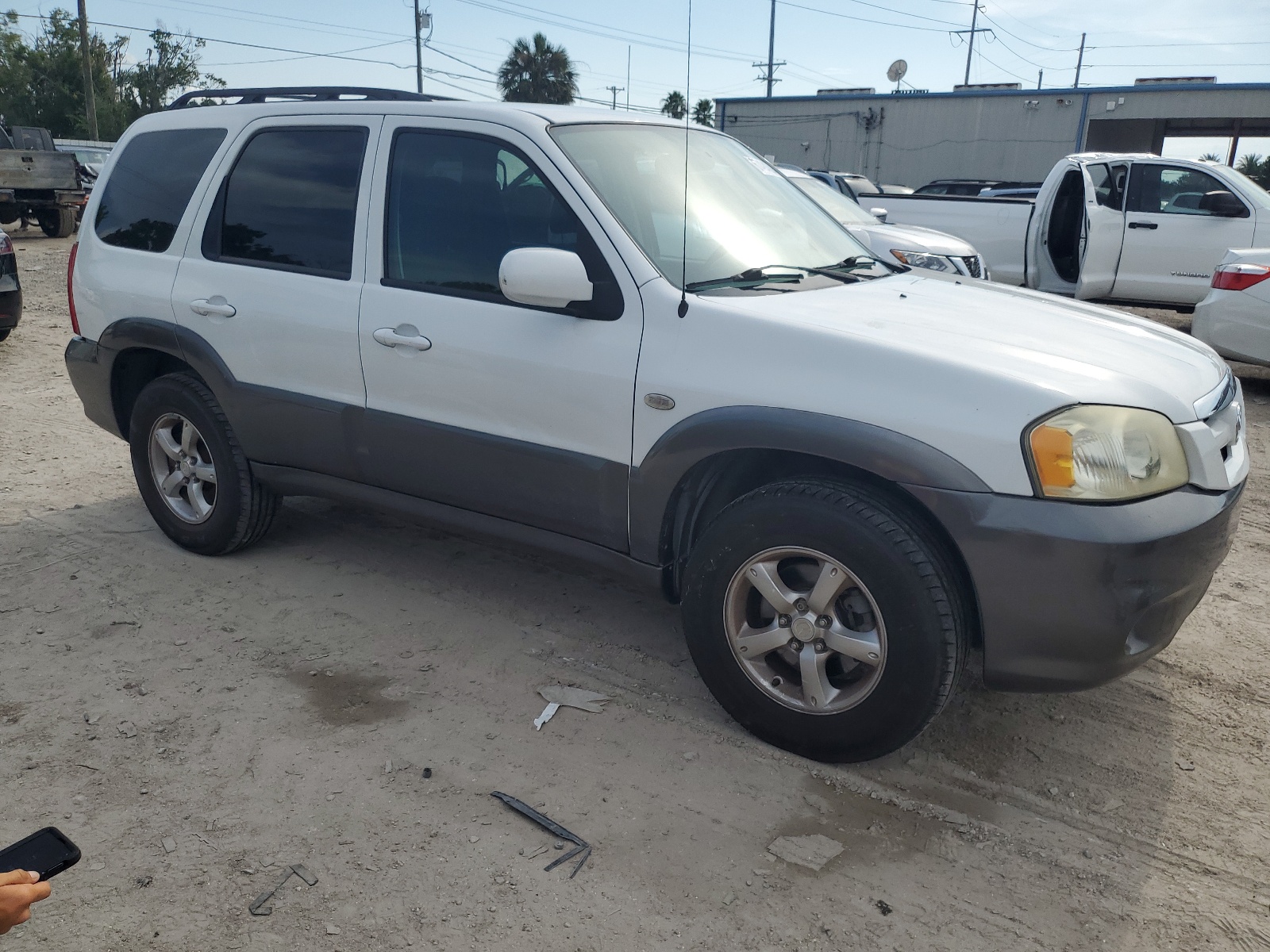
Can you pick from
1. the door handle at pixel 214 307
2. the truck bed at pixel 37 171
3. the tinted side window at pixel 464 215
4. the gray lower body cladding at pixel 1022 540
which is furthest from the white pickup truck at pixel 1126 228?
the truck bed at pixel 37 171

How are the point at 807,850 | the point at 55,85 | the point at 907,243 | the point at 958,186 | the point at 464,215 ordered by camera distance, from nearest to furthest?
1. the point at 807,850
2. the point at 464,215
3. the point at 907,243
4. the point at 958,186
5. the point at 55,85

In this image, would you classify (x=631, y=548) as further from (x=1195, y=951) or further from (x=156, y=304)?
(x=156, y=304)

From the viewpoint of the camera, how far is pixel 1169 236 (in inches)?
404

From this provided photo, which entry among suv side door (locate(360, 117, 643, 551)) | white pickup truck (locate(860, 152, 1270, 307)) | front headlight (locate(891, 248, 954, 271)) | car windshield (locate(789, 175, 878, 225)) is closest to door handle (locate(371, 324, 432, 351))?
suv side door (locate(360, 117, 643, 551))

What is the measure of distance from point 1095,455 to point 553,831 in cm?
171

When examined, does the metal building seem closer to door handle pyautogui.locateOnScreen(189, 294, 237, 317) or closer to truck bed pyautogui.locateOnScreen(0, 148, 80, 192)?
truck bed pyautogui.locateOnScreen(0, 148, 80, 192)

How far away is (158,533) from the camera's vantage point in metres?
4.88

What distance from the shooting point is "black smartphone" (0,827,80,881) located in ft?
5.63

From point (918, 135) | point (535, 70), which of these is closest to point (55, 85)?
point (535, 70)

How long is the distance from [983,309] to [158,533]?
12.8 feet

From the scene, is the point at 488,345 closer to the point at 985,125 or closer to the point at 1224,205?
the point at 1224,205

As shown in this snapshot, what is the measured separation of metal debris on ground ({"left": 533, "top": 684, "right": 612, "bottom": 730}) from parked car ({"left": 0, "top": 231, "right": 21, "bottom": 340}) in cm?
762

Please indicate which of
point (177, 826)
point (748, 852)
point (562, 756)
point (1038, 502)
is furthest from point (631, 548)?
point (177, 826)

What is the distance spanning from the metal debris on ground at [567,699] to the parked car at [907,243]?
5.06 m
